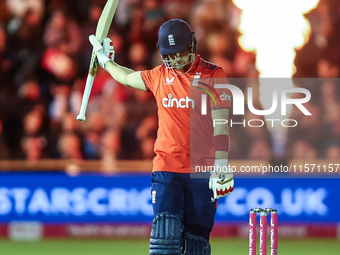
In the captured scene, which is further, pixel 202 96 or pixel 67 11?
pixel 67 11

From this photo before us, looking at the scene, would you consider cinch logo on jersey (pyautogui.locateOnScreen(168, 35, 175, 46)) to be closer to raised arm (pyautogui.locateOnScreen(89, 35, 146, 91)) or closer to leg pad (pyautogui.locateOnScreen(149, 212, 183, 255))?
raised arm (pyautogui.locateOnScreen(89, 35, 146, 91))

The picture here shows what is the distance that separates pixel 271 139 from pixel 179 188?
16.6 ft

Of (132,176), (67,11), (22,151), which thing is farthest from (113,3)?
(67,11)

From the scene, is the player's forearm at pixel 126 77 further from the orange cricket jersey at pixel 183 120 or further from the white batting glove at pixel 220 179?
the white batting glove at pixel 220 179

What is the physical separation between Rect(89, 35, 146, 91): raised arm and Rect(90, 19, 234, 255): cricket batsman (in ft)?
→ 0.78

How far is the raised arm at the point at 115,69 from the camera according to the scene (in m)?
5.78

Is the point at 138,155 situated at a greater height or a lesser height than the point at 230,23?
lesser

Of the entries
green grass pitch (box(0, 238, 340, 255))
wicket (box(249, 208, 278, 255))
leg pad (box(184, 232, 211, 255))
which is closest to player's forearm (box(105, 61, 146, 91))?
leg pad (box(184, 232, 211, 255))

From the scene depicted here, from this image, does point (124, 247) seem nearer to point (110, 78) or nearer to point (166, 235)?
point (110, 78)

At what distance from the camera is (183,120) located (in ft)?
→ 17.9

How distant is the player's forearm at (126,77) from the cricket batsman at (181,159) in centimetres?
20

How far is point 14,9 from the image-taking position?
11.9 meters

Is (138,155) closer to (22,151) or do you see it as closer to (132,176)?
(132,176)

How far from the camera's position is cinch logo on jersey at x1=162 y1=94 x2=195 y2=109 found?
5.43m
